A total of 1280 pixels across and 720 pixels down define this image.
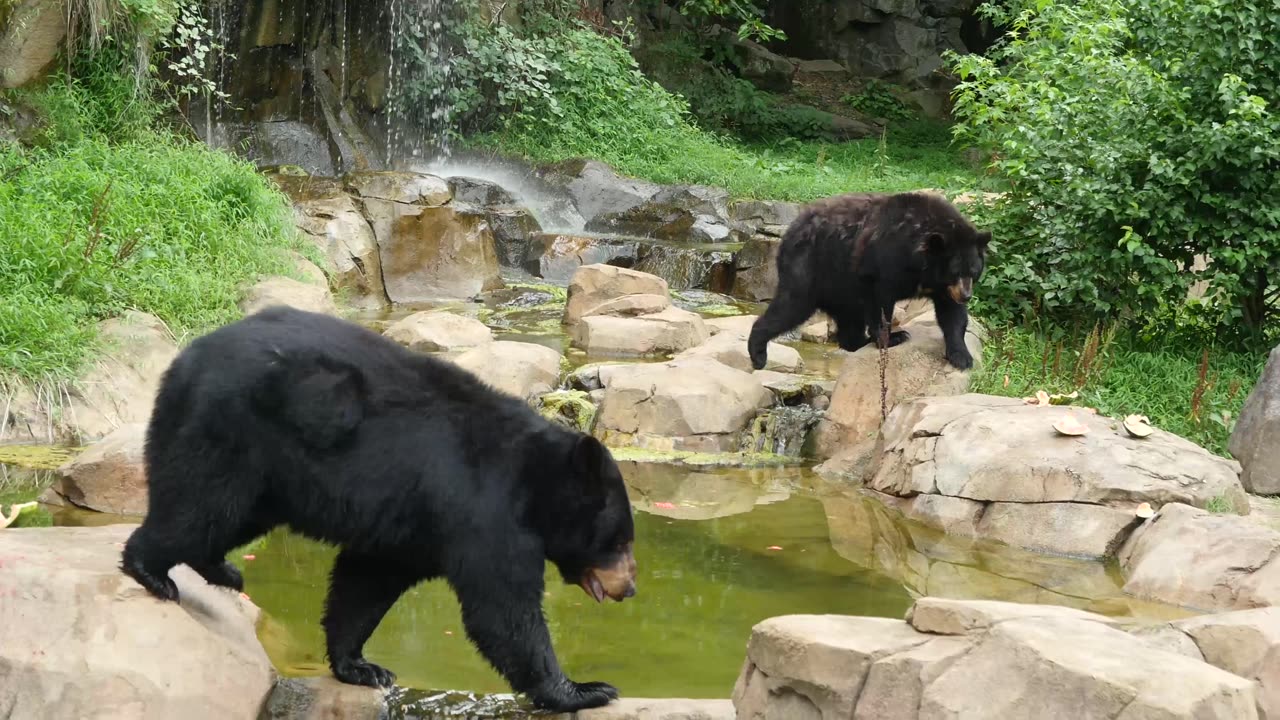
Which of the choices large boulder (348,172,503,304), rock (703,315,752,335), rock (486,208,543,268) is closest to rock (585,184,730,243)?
rock (486,208,543,268)

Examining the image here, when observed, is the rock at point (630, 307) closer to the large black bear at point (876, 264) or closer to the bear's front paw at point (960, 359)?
the large black bear at point (876, 264)

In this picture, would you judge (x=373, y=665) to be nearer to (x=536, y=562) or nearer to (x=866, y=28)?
(x=536, y=562)

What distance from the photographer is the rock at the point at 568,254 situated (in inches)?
574

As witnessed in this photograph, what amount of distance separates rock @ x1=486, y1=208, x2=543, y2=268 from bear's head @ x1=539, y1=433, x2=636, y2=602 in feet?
37.0

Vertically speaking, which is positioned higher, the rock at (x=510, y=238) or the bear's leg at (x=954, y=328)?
the bear's leg at (x=954, y=328)

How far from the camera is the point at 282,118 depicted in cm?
1677

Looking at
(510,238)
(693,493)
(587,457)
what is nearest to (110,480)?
(693,493)

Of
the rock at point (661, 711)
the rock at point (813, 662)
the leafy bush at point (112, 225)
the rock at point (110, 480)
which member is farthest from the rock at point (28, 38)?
the rock at point (813, 662)

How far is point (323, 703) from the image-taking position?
3641 mm

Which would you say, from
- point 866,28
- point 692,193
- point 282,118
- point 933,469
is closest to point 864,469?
point 933,469

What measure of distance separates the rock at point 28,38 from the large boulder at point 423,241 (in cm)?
341

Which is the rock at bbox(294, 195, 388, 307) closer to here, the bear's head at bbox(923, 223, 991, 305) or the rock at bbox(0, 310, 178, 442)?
the rock at bbox(0, 310, 178, 442)

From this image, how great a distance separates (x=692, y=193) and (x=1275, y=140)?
9.01 m

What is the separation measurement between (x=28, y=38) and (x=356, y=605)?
8639 mm
